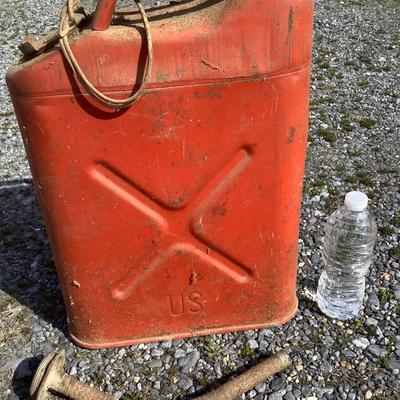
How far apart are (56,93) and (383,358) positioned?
82.7 inches

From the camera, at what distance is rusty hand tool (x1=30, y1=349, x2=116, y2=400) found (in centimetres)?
265

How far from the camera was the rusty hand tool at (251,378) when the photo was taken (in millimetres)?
2664

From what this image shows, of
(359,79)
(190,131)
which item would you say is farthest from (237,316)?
(359,79)

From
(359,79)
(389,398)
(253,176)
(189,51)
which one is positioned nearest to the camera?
(189,51)

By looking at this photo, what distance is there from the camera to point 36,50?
7.35ft

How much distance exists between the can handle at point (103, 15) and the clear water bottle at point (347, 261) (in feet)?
5.73

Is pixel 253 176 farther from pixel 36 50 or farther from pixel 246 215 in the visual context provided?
pixel 36 50

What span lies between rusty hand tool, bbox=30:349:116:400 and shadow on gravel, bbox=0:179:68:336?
0.41 metres

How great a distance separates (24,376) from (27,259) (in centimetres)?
99

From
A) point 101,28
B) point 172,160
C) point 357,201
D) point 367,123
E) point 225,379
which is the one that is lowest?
point 225,379

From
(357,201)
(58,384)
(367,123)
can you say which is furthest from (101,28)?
(367,123)

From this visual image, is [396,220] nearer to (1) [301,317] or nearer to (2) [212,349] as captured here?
(1) [301,317]

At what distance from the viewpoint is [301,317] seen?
3.12 metres

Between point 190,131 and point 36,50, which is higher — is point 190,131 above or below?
below
